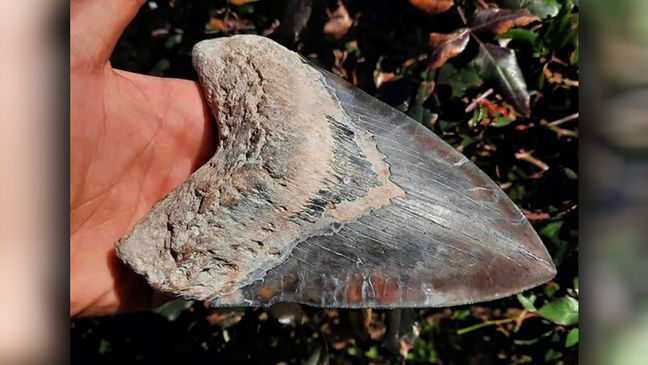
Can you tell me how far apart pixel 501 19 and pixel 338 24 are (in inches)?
11.2

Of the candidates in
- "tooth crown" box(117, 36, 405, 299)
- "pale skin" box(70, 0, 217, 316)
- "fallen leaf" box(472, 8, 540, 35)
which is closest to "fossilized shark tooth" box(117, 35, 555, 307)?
"tooth crown" box(117, 36, 405, 299)

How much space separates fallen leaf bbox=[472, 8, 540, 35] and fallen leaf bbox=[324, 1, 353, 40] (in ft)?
0.79

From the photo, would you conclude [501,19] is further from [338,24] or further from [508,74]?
[338,24]

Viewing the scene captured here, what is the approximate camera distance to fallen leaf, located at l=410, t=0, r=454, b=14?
106cm

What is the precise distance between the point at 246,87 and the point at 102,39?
0.24 meters

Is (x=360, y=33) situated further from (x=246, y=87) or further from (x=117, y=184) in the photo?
(x=117, y=184)

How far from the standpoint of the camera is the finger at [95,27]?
0.97 m

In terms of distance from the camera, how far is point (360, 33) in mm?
1234

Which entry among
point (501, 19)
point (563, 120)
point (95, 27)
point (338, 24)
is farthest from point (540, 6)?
point (95, 27)

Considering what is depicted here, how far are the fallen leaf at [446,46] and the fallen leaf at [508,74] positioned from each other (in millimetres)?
38

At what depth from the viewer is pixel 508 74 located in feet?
3.34

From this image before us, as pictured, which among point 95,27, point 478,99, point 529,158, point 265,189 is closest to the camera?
point 265,189
